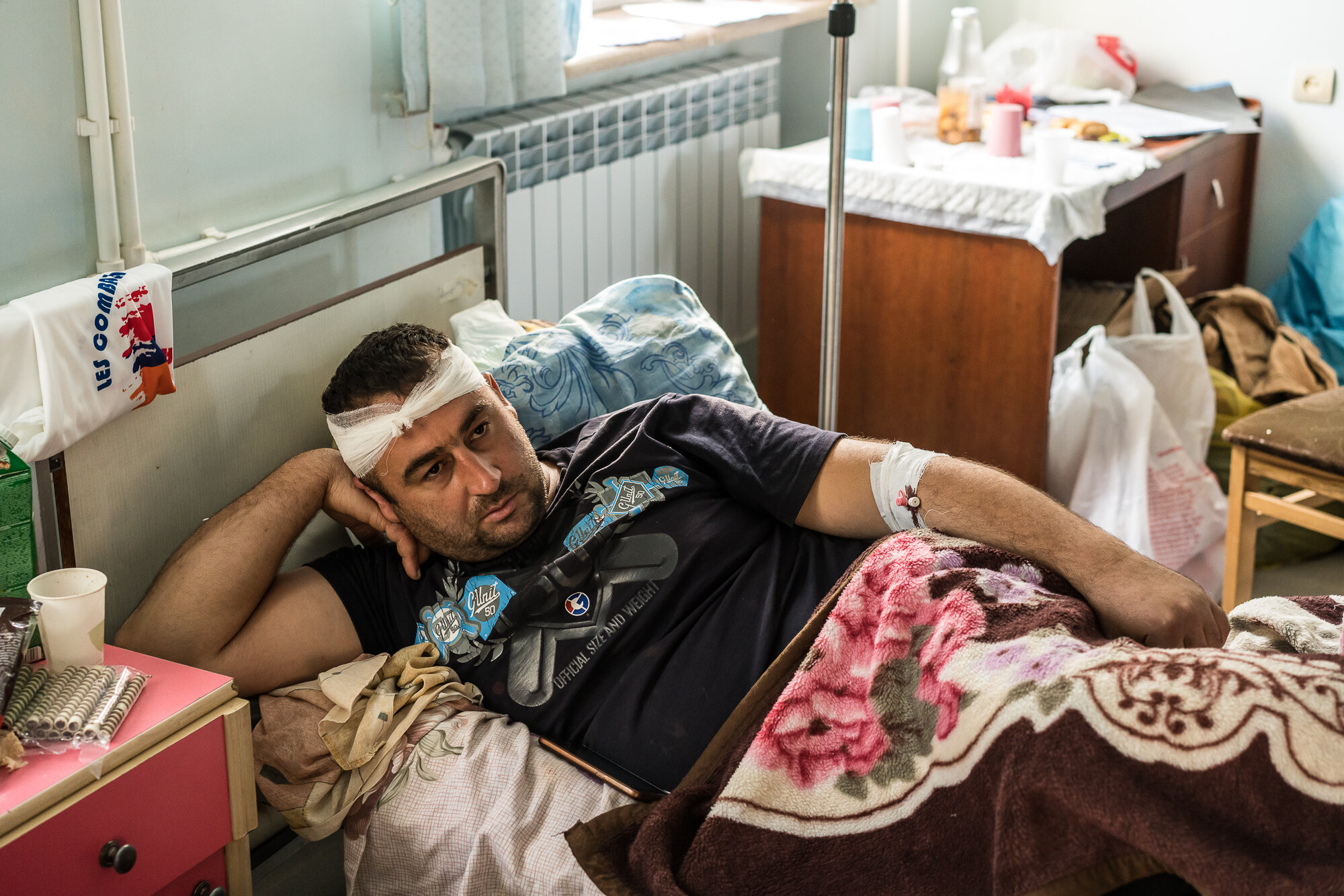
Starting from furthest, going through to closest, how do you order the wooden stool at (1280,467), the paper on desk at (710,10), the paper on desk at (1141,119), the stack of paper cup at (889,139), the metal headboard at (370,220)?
the paper on desk at (1141,119) < the paper on desk at (710,10) < the stack of paper cup at (889,139) < the wooden stool at (1280,467) < the metal headboard at (370,220)

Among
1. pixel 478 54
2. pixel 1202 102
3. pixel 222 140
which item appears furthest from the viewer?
pixel 1202 102

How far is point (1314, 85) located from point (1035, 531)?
251 cm

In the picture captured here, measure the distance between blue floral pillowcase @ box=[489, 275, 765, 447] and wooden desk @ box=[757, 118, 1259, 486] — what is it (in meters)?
0.76

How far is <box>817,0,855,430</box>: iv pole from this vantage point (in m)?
2.06

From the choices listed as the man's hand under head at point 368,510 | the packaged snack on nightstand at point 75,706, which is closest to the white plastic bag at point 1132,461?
the man's hand under head at point 368,510

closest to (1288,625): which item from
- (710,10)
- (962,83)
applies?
(962,83)

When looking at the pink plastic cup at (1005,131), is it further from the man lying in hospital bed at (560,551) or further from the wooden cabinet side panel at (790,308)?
the man lying in hospital bed at (560,551)

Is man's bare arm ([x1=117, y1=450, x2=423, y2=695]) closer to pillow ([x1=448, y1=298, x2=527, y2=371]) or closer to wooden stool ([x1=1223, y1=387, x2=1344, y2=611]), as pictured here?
pillow ([x1=448, y1=298, x2=527, y2=371])

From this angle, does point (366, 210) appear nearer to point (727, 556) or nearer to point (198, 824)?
point (727, 556)

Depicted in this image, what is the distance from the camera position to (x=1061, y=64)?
3.38 meters

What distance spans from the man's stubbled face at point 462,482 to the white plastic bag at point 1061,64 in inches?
89.5

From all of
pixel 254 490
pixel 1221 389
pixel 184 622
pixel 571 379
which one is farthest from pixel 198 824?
pixel 1221 389

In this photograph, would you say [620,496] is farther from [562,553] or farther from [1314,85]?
[1314,85]

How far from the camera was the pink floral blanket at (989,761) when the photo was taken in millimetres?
1047
